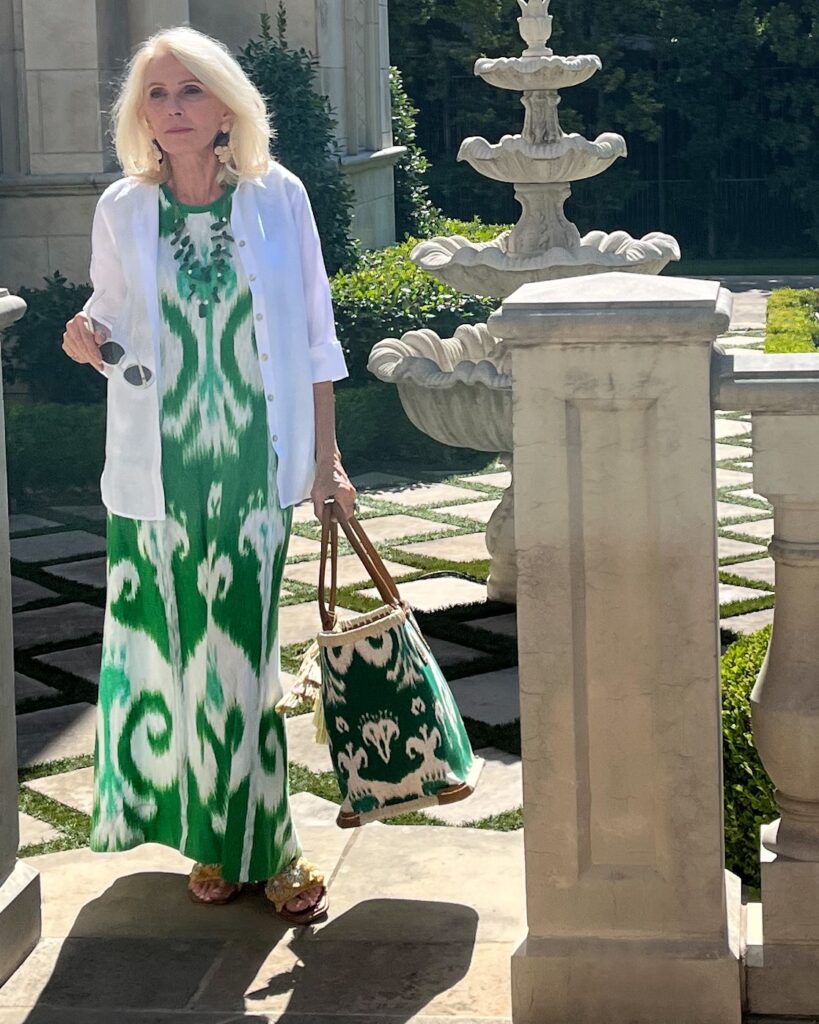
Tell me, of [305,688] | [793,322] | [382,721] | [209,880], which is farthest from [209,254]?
[793,322]

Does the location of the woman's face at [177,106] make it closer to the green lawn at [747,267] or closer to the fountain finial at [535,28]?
the fountain finial at [535,28]

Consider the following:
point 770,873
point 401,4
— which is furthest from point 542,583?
point 401,4

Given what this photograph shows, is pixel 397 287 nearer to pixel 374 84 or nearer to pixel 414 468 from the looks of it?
pixel 414 468

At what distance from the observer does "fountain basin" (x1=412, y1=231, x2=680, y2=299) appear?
7234 mm

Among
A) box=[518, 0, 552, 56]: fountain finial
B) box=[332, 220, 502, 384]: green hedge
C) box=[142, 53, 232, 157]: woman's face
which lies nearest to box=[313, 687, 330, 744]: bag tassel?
box=[142, 53, 232, 157]: woman's face

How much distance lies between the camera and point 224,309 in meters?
3.74

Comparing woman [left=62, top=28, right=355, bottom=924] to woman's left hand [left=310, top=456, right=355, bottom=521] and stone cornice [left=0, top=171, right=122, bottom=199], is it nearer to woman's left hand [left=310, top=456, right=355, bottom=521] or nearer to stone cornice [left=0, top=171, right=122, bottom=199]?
woman's left hand [left=310, top=456, right=355, bottom=521]

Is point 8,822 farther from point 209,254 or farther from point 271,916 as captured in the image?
point 209,254

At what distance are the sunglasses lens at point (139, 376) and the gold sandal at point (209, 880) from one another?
Result: 1044 mm

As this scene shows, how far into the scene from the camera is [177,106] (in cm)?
371

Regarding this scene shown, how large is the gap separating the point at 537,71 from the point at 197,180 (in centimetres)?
393

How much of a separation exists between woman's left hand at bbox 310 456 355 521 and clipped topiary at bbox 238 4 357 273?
8.93 meters

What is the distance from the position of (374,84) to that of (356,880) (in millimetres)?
12447

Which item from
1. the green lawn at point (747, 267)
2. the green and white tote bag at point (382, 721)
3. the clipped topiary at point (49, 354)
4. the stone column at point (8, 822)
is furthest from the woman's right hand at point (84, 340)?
the green lawn at point (747, 267)
